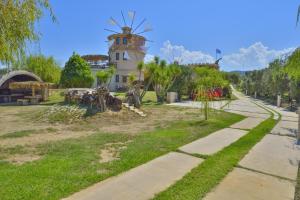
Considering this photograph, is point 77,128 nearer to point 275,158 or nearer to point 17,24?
point 17,24

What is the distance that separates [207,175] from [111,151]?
102 inches

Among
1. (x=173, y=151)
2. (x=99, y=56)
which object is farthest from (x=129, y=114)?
(x=99, y=56)

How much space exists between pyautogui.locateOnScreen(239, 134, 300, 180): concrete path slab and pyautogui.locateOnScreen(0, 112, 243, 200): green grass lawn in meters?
0.36

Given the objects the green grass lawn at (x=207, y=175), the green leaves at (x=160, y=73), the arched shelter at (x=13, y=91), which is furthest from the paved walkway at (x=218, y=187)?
the arched shelter at (x=13, y=91)

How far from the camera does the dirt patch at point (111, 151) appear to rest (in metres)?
5.52

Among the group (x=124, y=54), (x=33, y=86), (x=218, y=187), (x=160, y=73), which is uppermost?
(x=124, y=54)

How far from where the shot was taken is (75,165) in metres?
4.93

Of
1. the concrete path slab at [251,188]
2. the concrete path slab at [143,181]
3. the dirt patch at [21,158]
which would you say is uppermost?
the dirt patch at [21,158]

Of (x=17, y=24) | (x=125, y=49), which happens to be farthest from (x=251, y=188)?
(x=125, y=49)

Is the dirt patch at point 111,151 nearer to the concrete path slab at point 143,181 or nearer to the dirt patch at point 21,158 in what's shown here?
the concrete path slab at point 143,181

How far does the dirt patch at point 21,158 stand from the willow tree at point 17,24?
7.08 feet

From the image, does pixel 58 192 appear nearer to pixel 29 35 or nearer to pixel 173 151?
pixel 29 35

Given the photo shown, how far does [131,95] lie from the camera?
52.1ft

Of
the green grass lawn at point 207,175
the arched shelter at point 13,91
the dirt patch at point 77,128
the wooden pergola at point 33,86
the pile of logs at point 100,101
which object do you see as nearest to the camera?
the green grass lawn at point 207,175
